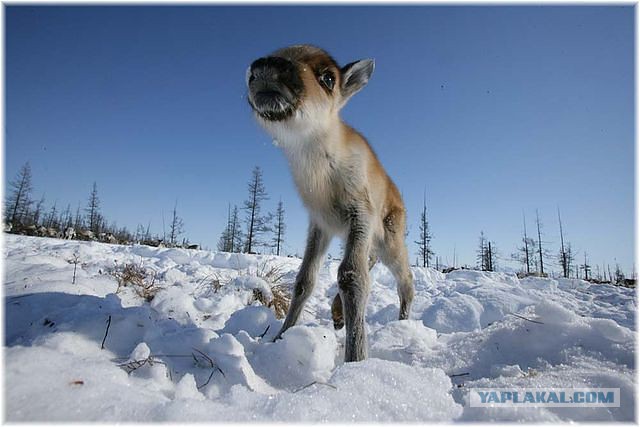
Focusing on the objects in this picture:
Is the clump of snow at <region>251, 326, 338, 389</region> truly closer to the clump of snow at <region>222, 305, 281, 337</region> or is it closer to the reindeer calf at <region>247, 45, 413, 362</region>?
the reindeer calf at <region>247, 45, 413, 362</region>

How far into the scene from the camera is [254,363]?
6.89ft

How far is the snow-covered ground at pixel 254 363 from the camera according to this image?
4.16 ft

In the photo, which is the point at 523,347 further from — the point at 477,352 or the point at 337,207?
the point at 337,207

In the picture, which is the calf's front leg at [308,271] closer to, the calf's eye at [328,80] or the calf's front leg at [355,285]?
the calf's front leg at [355,285]

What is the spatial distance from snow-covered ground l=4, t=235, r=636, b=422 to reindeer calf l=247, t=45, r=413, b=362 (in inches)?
17.6

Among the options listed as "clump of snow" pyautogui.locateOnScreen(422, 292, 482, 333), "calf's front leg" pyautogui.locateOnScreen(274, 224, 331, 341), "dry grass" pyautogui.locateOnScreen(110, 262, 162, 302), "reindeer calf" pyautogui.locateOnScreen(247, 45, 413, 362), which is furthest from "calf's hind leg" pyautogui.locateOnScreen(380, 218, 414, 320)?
"dry grass" pyautogui.locateOnScreen(110, 262, 162, 302)

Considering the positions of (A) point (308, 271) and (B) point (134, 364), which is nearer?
(B) point (134, 364)

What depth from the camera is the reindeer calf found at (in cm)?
265

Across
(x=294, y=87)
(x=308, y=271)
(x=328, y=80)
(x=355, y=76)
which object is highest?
(x=355, y=76)

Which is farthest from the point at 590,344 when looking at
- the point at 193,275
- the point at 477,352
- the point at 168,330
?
the point at 193,275

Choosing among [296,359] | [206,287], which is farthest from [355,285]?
[206,287]

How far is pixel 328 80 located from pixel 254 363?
2.51 meters

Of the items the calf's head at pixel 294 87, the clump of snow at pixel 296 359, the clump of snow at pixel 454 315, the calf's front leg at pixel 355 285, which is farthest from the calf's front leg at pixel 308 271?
the clump of snow at pixel 454 315

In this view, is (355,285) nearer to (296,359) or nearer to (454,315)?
(296,359)
